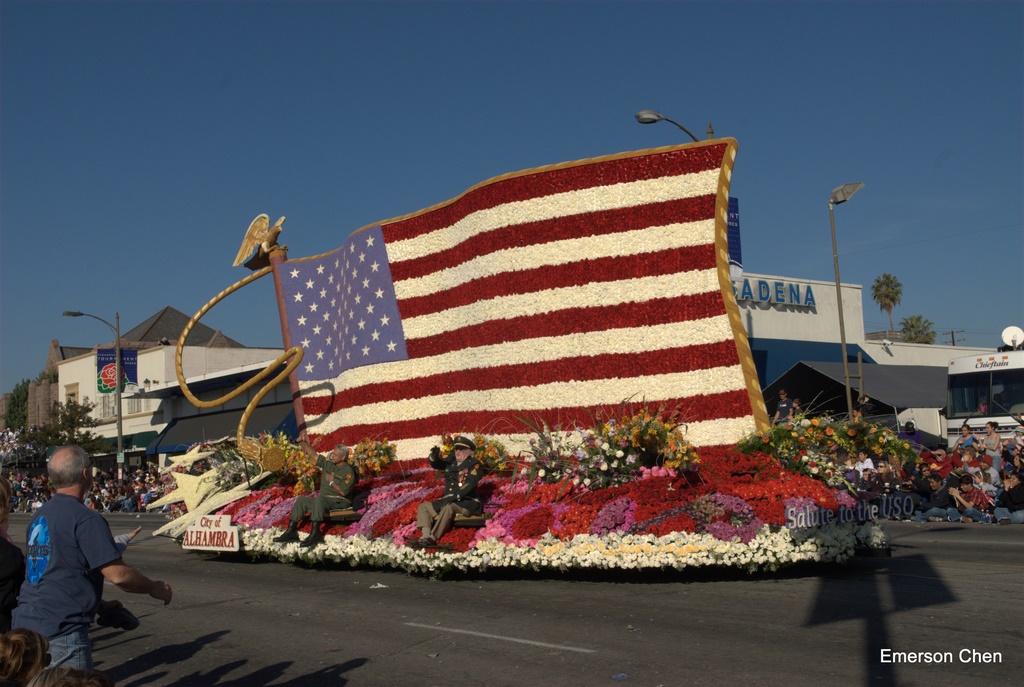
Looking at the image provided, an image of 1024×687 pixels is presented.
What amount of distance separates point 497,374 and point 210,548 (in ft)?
19.8

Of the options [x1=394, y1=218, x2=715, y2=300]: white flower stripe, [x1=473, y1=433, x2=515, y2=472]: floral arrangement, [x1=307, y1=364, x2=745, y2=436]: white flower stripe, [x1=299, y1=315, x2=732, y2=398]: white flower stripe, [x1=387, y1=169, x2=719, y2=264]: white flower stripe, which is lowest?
[x1=473, y1=433, x2=515, y2=472]: floral arrangement

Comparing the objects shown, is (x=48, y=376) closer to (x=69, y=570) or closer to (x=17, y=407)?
(x=17, y=407)

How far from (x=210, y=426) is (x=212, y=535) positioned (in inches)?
1223

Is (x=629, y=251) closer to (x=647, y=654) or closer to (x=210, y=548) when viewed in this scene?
(x=647, y=654)

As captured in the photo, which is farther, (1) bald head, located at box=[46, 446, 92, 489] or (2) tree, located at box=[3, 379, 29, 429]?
(2) tree, located at box=[3, 379, 29, 429]

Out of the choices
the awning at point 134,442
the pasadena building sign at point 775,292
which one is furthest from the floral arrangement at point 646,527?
the awning at point 134,442

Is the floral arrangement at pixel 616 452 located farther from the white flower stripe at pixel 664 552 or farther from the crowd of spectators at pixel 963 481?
the crowd of spectators at pixel 963 481

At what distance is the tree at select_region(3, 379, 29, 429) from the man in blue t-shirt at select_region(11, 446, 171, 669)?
87.8 m

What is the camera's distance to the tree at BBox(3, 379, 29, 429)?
84.9 m

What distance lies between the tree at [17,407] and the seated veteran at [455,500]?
80740 millimetres

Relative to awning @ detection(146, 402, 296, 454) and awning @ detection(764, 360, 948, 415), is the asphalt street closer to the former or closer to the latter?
awning @ detection(764, 360, 948, 415)

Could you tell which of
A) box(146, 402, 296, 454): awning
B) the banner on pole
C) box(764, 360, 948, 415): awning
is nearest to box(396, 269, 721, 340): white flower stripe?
box(764, 360, 948, 415): awning

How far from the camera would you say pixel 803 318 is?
132ft

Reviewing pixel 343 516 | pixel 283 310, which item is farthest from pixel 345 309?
pixel 343 516
